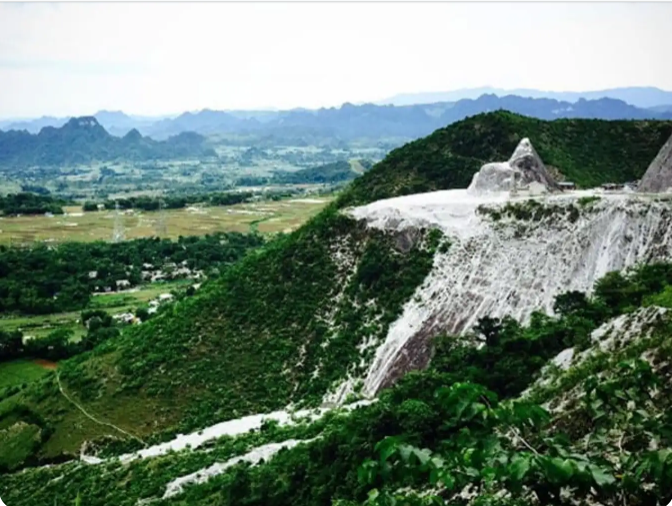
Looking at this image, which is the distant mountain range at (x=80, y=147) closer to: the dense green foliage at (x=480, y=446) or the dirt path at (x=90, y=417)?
the dirt path at (x=90, y=417)

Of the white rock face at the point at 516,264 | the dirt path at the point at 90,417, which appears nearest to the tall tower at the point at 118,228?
the dirt path at the point at 90,417

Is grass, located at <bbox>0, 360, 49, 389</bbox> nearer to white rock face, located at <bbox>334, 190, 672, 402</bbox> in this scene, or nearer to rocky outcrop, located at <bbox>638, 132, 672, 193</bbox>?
white rock face, located at <bbox>334, 190, 672, 402</bbox>

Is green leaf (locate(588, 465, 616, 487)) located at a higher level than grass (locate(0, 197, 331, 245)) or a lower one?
higher

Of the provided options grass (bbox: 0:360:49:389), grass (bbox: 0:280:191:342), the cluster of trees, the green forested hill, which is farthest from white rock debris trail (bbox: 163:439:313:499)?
the cluster of trees

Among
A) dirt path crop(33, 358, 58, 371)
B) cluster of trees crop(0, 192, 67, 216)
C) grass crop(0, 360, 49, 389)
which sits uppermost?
cluster of trees crop(0, 192, 67, 216)

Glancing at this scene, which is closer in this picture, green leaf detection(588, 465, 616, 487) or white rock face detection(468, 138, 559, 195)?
green leaf detection(588, 465, 616, 487)

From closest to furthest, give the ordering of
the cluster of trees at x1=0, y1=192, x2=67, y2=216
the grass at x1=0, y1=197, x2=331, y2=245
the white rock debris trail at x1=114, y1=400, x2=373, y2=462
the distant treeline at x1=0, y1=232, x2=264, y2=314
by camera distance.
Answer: the white rock debris trail at x1=114, y1=400, x2=373, y2=462
the distant treeline at x1=0, y1=232, x2=264, y2=314
the grass at x1=0, y1=197, x2=331, y2=245
the cluster of trees at x1=0, y1=192, x2=67, y2=216

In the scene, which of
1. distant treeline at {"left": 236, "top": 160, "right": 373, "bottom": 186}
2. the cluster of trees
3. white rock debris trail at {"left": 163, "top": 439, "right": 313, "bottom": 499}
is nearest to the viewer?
white rock debris trail at {"left": 163, "top": 439, "right": 313, "bottom": 499}
